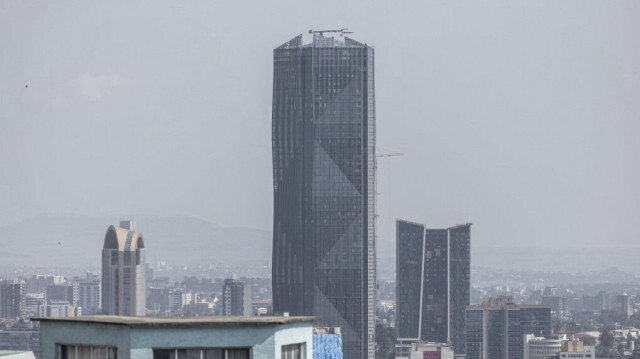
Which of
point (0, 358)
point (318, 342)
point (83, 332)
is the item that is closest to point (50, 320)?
point (83, 332)

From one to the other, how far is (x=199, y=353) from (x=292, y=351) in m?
1.56

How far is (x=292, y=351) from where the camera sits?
90.2 feet

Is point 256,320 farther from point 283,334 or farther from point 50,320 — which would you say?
point 50,320

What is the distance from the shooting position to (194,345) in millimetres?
26562

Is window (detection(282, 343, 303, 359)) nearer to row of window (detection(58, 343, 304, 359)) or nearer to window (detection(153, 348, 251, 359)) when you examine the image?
row of window (detection(58, 343, 304, 359))

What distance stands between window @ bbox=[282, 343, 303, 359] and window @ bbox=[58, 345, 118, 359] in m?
2.33

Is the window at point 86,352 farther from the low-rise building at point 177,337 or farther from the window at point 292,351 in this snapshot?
the window at point 292,351

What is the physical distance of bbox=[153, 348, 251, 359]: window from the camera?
26562mm

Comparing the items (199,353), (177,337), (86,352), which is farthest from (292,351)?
(86,352)

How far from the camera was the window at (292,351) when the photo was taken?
1070 inches

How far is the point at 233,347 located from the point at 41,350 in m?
A: 2.88

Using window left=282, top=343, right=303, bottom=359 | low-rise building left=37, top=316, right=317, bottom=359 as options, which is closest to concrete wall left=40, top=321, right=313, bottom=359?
low-rise building left=37, top=316, right=317, bottom=359

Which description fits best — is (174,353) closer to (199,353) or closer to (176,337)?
(176,337)

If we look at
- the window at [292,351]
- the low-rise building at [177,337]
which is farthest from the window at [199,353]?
the window at [292,351]
